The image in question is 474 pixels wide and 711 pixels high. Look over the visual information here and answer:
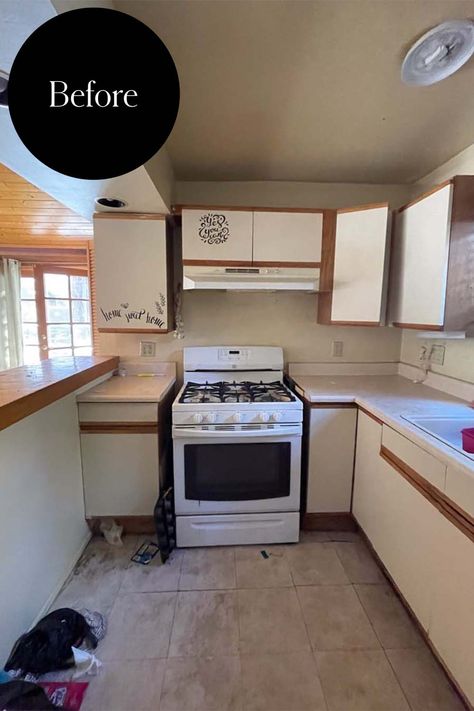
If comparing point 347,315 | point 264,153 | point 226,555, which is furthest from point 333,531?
point 264,153

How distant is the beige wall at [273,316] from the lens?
224cm

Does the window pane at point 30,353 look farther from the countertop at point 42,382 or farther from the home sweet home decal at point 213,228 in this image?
the home sweet home decal at point 213,228

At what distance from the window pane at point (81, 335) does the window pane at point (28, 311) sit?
1.58ft

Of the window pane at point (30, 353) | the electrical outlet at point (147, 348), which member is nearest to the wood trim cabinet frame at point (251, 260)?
the electrical outlet at point (147, 348)

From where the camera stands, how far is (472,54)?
112cm

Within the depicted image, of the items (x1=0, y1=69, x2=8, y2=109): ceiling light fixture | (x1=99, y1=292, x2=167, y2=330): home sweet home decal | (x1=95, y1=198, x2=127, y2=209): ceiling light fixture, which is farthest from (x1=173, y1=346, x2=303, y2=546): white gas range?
(x1=0, y1=69, x2=8, y2=109): ceiling light fixture

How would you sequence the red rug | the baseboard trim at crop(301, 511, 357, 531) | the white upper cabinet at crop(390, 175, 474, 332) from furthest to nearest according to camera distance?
the baseboard trim at crop(301, 511, 357, 531)
the white upper cabinet at crop(390, 175, 474, 332)
the red rug

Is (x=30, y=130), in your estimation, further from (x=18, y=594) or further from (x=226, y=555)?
(x=226, y=555)

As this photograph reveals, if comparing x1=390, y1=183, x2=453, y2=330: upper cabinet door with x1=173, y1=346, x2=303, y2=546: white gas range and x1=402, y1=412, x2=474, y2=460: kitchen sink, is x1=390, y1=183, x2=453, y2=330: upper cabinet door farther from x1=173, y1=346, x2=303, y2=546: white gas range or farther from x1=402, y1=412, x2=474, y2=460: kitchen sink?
x1=173, y1=346, x2=303, y2=546: white gas range

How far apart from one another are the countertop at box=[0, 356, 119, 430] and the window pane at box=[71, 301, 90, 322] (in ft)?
6.43

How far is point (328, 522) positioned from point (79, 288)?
12.3 ft

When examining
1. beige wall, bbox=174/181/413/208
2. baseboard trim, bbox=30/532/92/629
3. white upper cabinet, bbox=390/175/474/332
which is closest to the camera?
baseboard trim, bbox=30/532/92/629

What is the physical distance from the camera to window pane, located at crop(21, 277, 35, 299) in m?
3.77

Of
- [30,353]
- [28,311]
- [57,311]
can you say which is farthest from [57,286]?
[30,353]
